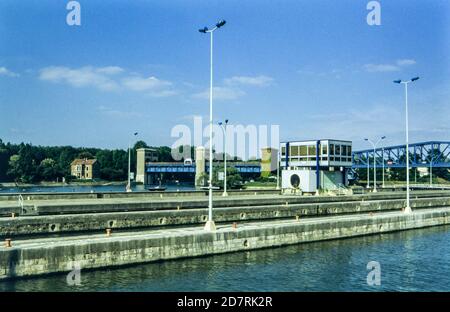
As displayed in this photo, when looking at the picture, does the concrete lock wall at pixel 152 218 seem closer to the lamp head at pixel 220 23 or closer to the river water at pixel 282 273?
the river water at pixel 282 273

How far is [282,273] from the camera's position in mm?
25594

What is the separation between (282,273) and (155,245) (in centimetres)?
777

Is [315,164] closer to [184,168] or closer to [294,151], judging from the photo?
[294,151]

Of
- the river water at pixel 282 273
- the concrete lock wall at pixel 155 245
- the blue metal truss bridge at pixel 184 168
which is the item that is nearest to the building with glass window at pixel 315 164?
the concrete lock wall at pixel 155 245

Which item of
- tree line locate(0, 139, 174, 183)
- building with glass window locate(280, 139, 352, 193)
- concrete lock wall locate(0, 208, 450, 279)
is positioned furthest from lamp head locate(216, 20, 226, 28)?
tree line locate(0, 139, 174, 183)

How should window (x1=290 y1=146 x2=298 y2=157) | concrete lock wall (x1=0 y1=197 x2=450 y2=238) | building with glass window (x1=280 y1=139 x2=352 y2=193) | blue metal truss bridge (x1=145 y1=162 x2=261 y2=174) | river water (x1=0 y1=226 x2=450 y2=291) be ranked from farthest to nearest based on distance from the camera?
blue metal truss bridge (x1=145 y1=162 x2=261 y2=174), window (x1=290 y1=146 x2=298 y2=157), building with glass window (x1=280 y1=139 x2=352 y2=193), concrete lock wall (x1=0 y1=197 x2=450 y2=238), river water (x1=0 y1=226 x2=450 y2=291)

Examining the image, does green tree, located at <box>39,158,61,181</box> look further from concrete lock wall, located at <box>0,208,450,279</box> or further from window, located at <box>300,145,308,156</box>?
concrete lock wall, located at <box>0,208,450,279</box>

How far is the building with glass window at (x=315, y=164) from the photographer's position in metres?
74.3

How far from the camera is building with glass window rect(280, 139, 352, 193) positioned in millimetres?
74312

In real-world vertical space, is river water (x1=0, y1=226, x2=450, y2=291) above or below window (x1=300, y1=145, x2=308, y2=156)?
below

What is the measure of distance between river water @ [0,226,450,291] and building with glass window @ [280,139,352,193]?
129 feet

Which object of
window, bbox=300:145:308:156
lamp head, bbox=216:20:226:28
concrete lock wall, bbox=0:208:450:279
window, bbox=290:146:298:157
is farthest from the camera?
window, bbox=290:146:298:157

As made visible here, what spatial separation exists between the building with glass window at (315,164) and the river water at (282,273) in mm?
39417
